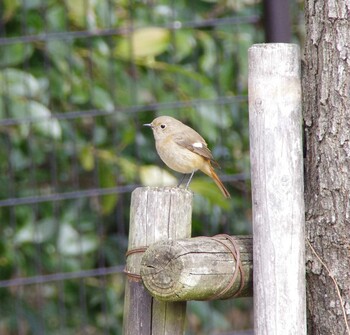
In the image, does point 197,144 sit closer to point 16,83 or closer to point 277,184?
point 16,83

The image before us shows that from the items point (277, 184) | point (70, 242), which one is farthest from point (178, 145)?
point (277, 184)

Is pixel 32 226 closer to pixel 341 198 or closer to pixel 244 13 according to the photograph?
pixel 244 13

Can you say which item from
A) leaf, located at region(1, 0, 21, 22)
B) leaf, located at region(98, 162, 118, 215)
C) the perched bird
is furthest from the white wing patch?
leaf, located at region(1, 0, 21, 22)

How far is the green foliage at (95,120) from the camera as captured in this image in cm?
601

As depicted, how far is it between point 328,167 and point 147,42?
8.37ft

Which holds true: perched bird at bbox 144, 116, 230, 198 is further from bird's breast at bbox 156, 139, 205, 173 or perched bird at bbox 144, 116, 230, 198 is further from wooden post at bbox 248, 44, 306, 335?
wooden post at bbox 248, 44, 306, 335

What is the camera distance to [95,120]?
620 centimetres

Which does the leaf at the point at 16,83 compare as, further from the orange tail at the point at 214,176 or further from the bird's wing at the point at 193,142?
the orange tail at the point at 214,176

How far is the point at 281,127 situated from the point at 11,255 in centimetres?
293

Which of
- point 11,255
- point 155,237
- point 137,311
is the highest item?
point 155,237

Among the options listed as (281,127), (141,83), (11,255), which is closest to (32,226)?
(11,255)

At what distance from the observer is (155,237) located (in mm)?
3762

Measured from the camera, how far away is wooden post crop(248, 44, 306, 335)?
11.7ft

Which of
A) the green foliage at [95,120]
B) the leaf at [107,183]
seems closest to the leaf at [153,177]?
the green foliage at [95,120]
